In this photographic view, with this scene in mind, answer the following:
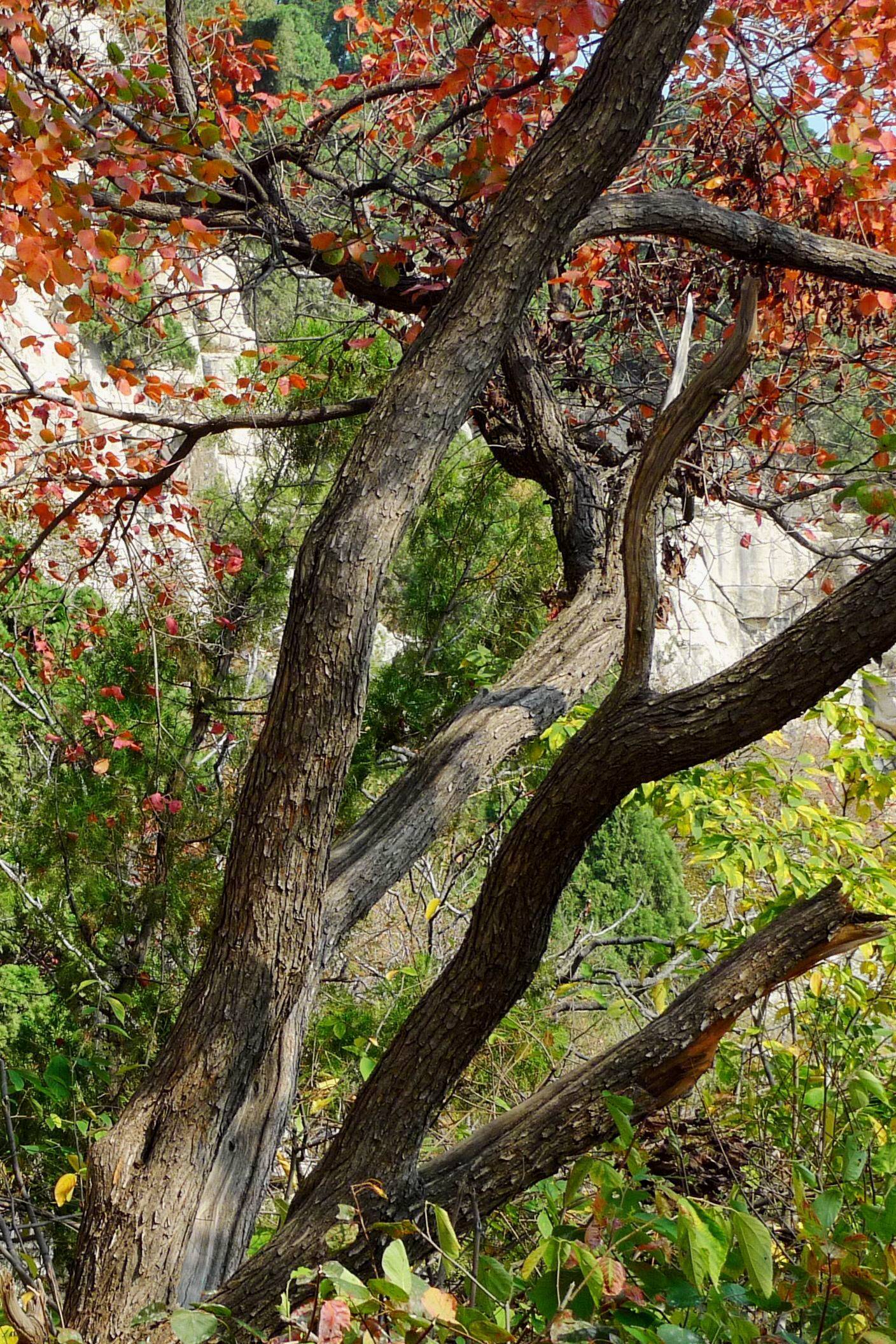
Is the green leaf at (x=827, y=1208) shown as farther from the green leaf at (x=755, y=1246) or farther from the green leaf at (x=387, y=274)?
the green leaf at (x=387, y=274)

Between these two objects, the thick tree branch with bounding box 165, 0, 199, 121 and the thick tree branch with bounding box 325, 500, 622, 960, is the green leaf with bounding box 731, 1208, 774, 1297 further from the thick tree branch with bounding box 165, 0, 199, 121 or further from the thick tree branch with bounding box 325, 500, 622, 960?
the thick tree branch with bounding box 165, 0, 199, 121

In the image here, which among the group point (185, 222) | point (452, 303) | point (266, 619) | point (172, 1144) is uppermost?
point (185, 222)

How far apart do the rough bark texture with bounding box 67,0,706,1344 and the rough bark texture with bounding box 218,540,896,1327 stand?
16cm

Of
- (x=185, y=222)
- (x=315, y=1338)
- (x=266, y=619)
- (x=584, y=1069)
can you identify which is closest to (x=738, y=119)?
(x=185, y=222)

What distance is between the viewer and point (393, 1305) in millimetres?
987

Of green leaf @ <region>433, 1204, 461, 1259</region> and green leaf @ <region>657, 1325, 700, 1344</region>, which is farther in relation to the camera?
green leaf @ <region>433, 1204, 461, 1259</region>

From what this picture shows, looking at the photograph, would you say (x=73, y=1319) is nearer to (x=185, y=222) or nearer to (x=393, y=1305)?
(x=393, y=1305)

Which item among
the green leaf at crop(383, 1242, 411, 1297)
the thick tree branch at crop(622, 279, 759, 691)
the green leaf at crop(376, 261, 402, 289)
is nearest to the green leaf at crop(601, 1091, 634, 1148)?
the green leaf at crop(383, 1242, 411, 1297)

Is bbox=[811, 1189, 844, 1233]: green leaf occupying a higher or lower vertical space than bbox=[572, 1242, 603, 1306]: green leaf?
higher

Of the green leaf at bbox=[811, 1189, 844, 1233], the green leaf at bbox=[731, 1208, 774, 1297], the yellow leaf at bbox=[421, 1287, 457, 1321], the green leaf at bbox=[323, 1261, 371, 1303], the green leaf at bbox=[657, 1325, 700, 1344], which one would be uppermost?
the green leaf at bbox=[811, 1189, 844, 1233]

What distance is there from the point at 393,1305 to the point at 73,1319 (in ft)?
2.97

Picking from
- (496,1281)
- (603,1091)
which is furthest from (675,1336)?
(603,1091)

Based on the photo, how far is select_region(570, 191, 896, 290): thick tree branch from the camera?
2.18 m

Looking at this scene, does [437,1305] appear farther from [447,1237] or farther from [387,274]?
[387,274]
